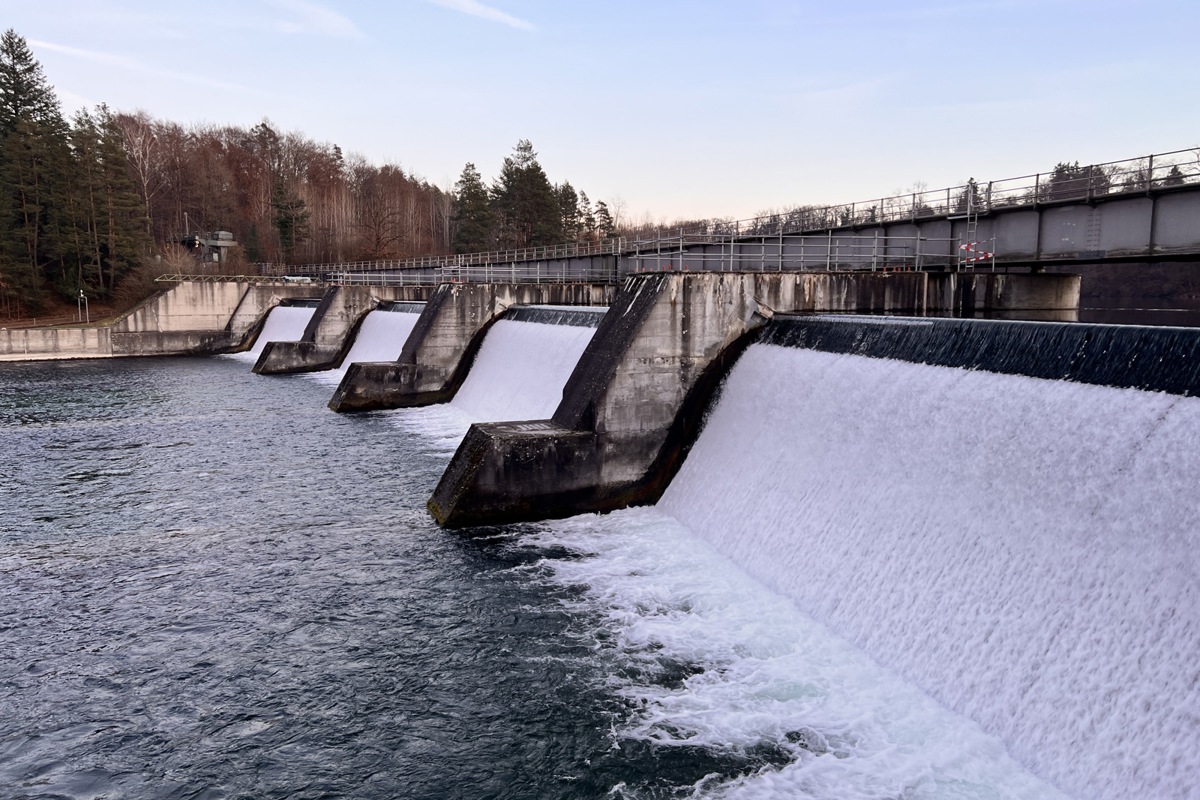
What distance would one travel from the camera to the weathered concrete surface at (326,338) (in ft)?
127

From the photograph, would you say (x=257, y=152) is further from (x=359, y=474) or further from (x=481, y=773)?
(x=481, y=773)

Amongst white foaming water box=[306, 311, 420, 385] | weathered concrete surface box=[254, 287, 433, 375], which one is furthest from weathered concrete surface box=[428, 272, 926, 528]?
weathered concrete surface box=[254, 287, 433, 375]

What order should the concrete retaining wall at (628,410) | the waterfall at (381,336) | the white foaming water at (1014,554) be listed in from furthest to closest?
the waterfall at (381,336), the concrete retaining wall at (628,410), the white foaming water at (1014,554)

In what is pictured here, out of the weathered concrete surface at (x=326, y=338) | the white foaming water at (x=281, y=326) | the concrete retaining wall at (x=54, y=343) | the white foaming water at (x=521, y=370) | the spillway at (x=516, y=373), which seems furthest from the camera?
the white foaming water at (x=281, y=326)

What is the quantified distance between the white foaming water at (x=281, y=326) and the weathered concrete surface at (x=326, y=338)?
5.82 meters

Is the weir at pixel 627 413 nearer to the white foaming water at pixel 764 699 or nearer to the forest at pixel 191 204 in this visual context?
the white foaming water at pixel 764 699

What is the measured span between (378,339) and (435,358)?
986 cm

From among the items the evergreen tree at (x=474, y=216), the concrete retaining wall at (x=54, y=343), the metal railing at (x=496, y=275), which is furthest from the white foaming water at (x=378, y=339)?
the evergreen tree at (x=474, y=216)

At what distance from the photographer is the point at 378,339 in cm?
3775

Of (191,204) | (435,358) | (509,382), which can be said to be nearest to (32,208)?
(191,204)

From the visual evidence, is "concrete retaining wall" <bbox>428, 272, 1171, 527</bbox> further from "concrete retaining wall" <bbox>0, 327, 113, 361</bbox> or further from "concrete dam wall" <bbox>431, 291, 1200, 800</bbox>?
"concrete retaining wall" <bbox>0, 327, 113, 361</bbox>

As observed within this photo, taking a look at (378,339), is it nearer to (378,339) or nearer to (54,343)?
(378,339)

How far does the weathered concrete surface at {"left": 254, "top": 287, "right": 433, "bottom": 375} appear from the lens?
38844 millimetres

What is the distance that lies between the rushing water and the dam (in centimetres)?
5
